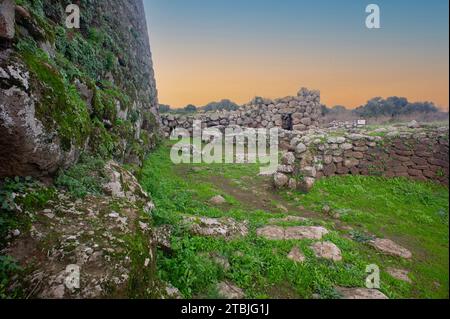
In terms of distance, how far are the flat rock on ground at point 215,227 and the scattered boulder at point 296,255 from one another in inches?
43.7

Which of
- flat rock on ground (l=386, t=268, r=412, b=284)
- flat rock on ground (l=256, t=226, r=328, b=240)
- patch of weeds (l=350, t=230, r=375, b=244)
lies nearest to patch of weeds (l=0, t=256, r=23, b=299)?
flat rock on ground (l=256, t=226, r=328, b=240)

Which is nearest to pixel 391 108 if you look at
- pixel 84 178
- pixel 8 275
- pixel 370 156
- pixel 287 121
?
pixel 287 121

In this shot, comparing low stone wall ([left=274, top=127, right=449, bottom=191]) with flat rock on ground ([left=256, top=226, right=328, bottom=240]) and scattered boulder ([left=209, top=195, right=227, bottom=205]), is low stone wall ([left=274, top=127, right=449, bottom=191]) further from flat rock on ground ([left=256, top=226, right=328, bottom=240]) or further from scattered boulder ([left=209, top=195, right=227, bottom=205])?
flat rock on ground ([left=256, top=226, right=328, bottom=240])

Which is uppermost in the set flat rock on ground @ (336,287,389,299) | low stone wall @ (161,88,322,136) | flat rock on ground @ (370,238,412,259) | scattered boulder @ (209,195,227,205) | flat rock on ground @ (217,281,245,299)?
low stone wall @ (161,88,322,136)

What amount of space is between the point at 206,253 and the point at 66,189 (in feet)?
8.48

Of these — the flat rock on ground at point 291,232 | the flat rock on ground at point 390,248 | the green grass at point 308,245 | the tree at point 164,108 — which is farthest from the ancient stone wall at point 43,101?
the tree at point 164,108

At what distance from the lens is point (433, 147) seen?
32.8ft

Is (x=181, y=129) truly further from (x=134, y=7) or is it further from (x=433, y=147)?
(x=433, y=147)

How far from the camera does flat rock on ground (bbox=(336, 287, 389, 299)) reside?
3791 millimetres

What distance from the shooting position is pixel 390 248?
5.62 m

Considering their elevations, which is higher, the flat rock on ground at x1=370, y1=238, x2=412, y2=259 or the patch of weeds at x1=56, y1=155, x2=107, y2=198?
the patch of weeds at x1=56, y1=155, x2=107, y2=198

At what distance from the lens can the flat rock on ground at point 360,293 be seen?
3.79m

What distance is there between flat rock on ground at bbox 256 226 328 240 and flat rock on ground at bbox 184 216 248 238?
0.49 metres
